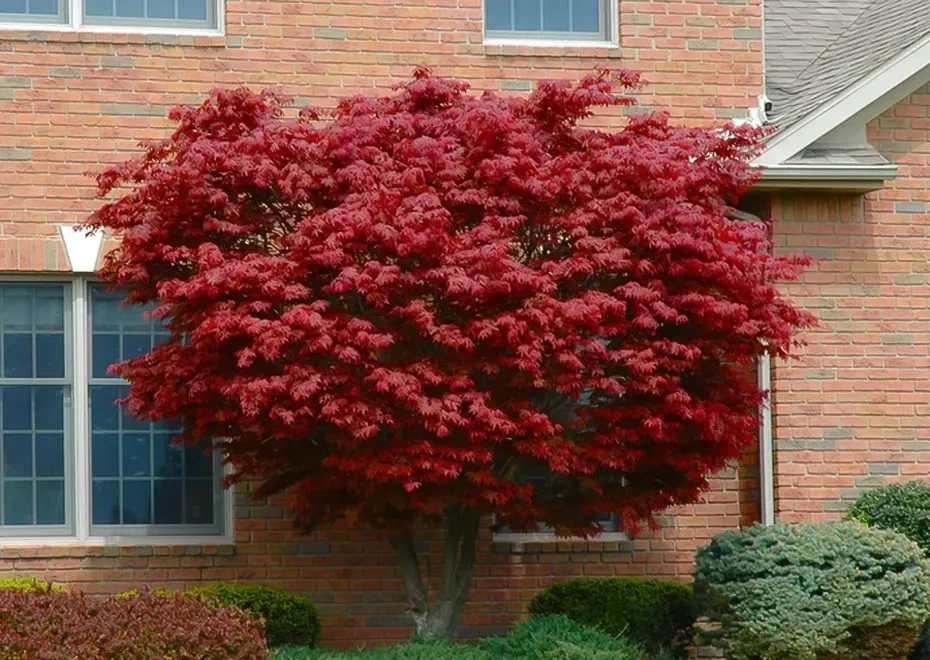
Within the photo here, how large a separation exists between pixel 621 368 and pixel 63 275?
4.47 meters

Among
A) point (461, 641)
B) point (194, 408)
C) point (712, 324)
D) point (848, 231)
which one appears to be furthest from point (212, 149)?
point (848, 231)

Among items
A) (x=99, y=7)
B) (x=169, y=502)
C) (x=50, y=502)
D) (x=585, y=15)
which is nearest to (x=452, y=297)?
(x=169, y=502)

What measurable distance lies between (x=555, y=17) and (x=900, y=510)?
4.84 metres

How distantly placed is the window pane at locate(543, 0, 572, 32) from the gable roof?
1.88 meters

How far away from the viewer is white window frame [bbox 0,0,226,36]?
42.4ft

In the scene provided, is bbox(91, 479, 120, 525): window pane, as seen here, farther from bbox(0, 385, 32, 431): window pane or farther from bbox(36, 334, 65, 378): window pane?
bbox(36, 334, 65, 378): window pane

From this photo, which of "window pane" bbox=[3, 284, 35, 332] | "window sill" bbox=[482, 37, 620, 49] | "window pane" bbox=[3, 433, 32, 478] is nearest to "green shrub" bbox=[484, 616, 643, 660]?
"window pane" bbox=[3, 433, 32, 478]

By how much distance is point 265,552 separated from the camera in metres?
12.9

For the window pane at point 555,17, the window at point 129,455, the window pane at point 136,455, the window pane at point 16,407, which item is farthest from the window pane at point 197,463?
the window pane at point 555,17

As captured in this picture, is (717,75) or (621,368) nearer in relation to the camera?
(621,368)

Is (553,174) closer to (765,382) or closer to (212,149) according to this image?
(212,149)

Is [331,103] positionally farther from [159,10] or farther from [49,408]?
[49,408]

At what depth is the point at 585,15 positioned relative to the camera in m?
13.8

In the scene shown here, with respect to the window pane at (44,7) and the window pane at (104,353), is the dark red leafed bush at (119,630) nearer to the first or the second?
the window pane at (104,353)
